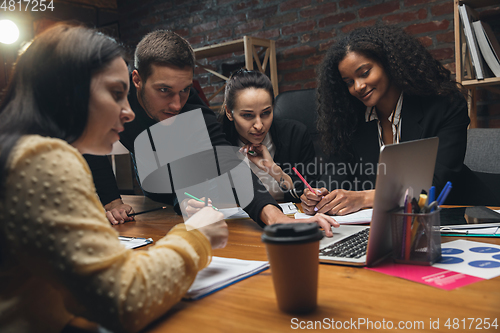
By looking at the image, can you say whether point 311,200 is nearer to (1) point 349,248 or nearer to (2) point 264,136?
(1) point 349,248

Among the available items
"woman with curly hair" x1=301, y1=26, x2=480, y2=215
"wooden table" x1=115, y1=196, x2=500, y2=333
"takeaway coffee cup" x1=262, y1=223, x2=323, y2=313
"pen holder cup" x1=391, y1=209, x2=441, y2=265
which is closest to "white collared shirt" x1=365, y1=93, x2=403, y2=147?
"woman with curly hair" x1=301, y1=26, x2=480, y2=215

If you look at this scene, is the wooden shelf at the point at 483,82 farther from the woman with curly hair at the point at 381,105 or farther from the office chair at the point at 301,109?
the office chair at the point at 301,109

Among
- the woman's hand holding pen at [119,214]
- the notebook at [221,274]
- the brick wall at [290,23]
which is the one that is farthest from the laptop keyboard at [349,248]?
the brick wall at [290,23]

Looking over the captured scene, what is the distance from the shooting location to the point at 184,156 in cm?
166

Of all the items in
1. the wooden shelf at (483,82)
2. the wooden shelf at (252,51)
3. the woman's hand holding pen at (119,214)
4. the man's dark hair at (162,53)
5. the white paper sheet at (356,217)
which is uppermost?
the wooden shelf at (252,51)

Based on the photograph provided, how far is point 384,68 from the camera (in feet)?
5.49

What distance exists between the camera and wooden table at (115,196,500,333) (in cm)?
48

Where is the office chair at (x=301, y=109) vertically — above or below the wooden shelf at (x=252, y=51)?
below

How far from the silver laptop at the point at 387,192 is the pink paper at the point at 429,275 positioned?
3 cm

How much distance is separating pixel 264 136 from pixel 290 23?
142 cm

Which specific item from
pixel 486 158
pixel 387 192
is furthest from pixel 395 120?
pixel 387 192

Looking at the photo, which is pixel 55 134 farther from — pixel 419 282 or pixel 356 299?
pixel 419 282

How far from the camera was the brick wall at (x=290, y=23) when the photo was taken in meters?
2.43

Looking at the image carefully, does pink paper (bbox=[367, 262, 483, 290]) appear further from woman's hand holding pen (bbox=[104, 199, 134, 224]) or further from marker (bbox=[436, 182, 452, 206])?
woman's hand holding pen (bbox=[104, 199, 134, 224])
